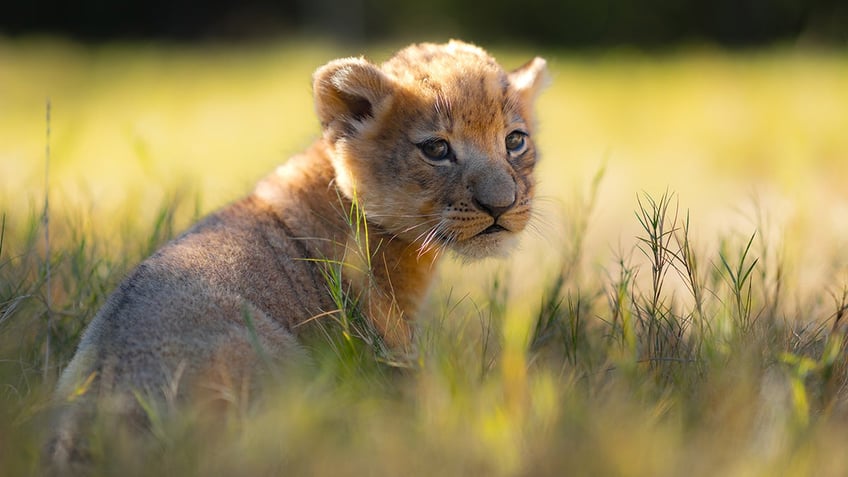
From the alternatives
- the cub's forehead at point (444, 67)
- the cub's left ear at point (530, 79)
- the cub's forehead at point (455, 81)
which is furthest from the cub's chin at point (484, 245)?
the cub's left ear at point (530, 79)

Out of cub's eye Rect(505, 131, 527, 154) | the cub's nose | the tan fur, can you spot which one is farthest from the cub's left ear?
the cub's nose

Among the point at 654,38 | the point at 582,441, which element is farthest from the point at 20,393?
the point at 654,38

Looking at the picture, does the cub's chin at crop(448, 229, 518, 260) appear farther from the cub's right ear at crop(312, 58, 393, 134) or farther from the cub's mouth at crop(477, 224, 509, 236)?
the cub's right ear at crop(312, 58, 393, 134)

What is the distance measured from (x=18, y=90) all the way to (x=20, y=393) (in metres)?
13.2

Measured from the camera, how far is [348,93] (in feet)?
13.1

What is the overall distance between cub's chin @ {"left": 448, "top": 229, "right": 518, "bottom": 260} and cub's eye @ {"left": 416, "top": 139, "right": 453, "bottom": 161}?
0.37 m

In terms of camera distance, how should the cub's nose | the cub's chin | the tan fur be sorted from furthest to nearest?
the cub's chin < the cub's nose < the tan fur

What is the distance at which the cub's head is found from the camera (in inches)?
149

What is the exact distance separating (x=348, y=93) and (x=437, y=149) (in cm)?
47

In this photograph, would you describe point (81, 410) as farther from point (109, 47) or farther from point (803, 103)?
point (109, 47)

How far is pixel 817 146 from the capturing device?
7621 millimetres

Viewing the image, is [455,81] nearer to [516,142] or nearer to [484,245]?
[516,142]

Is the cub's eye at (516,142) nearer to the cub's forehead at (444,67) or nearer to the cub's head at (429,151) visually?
the cub's head at (429,151)

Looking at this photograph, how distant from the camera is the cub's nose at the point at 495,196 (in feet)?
12.3
